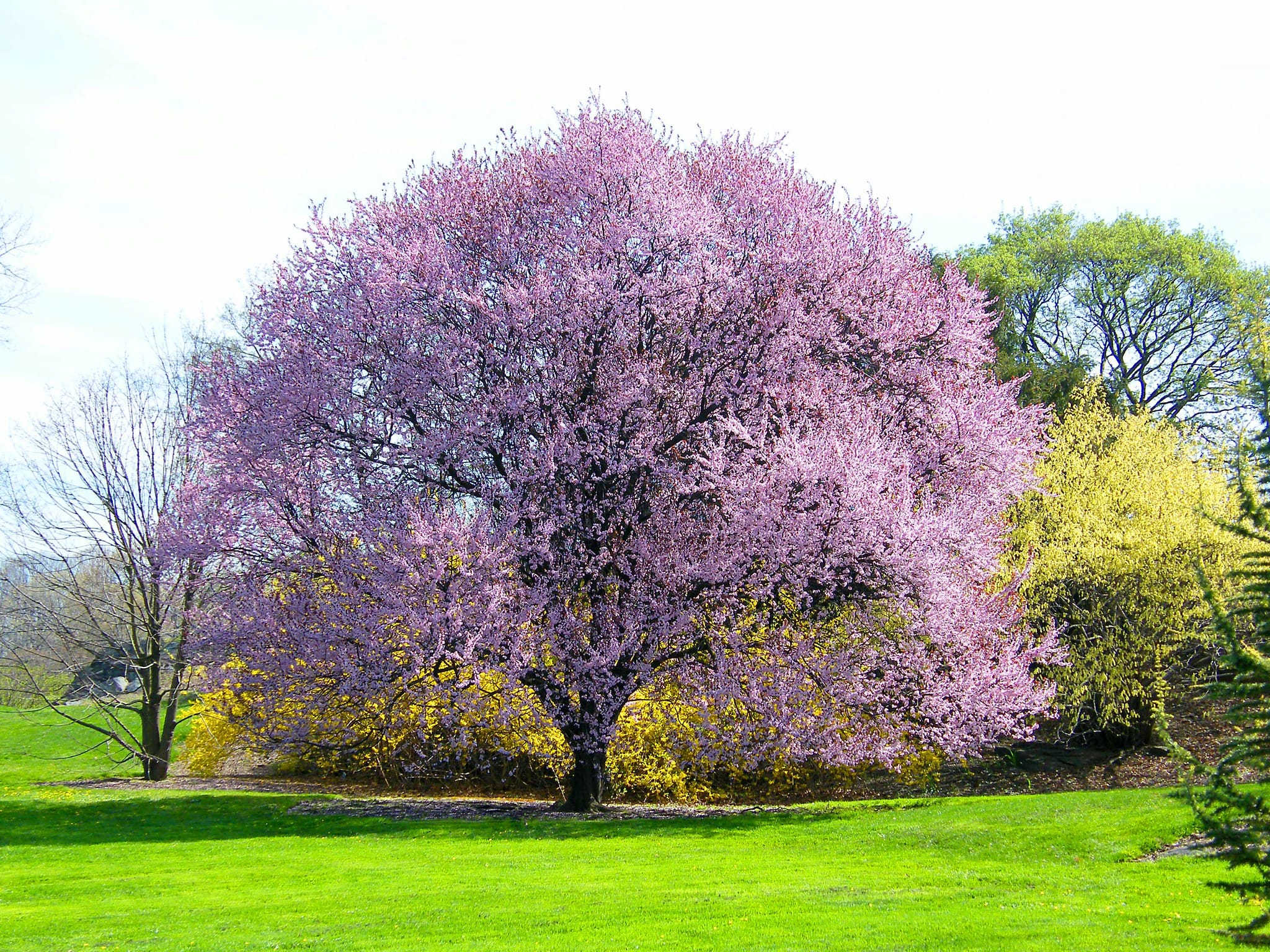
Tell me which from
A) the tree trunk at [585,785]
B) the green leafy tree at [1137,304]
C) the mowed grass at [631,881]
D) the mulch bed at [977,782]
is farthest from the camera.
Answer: the green leafy tree at [1137,304]

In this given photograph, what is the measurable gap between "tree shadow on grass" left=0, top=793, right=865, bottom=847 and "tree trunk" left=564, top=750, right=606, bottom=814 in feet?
3.15

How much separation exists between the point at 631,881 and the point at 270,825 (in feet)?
28.1

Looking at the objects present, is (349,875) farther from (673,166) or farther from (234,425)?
(673,166)

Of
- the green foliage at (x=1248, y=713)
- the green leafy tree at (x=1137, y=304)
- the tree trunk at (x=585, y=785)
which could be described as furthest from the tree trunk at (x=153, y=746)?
the green leafy tree at (x=1137, y=304)

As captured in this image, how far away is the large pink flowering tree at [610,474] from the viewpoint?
1599 centimetres

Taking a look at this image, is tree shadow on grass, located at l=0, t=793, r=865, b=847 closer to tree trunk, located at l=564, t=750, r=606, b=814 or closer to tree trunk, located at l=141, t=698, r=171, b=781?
tree trunk, located at l=564, t=750, r=606, b=814

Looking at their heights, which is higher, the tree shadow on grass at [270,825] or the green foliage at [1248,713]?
the green foliage at [1248,713]

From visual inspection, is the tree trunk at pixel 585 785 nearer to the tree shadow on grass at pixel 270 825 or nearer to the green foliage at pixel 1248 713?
the tree shadow on grass at pixel 270 825

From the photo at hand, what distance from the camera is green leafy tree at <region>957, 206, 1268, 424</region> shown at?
44.0 metres

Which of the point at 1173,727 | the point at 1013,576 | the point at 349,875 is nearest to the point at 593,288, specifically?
the point at 349,875

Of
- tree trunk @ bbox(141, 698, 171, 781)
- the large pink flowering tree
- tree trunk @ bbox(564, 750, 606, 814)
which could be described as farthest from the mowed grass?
tree trunk @ bbox(141, 698, 171, 781)

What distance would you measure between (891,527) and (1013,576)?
28.2 feet

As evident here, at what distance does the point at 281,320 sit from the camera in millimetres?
18344

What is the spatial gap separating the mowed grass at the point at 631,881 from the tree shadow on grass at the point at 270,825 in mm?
83
